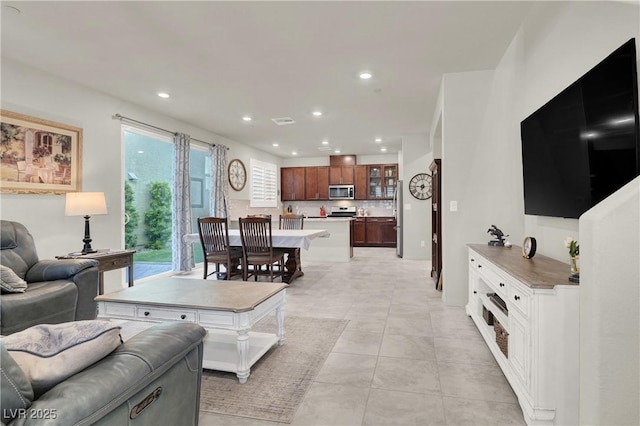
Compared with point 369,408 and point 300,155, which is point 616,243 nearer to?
point 369,408

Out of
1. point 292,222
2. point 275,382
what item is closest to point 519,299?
point 275,382

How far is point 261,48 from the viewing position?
3125 millimetres

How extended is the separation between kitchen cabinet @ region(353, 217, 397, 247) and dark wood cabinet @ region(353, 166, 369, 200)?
670 millimetres

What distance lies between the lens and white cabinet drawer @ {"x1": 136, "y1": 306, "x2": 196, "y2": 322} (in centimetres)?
221

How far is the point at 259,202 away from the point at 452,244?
→ 5.69 meters

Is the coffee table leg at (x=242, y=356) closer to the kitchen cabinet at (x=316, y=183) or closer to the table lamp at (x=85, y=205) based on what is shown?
the table lamp at (x=85, y=205)

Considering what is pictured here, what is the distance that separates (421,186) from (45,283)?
631cm

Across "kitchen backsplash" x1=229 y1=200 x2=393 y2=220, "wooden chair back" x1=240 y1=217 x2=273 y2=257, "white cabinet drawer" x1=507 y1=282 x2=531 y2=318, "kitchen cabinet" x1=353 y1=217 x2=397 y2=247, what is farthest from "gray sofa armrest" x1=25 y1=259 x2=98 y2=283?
"kitchen cabinet" x1=353 y1=217 x2=397 y2=247

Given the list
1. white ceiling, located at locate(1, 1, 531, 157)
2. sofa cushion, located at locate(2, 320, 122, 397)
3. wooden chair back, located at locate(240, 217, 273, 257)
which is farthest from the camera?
wooden chair back, located at locate(240, 217, 273, 257)

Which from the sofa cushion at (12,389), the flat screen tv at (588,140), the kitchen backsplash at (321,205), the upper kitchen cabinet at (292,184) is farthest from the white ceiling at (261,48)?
the upper kitchen cabinet at (292,184)

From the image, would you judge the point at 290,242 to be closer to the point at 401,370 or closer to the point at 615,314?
the point at 401,370

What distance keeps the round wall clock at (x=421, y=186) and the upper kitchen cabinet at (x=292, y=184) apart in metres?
3.61

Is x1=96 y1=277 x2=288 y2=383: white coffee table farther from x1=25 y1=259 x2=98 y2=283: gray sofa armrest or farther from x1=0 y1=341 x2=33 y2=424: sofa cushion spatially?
x1=0 y1=341 x2=33 y2=424: sofa cushion

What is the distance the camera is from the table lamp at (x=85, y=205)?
3.49 meters
